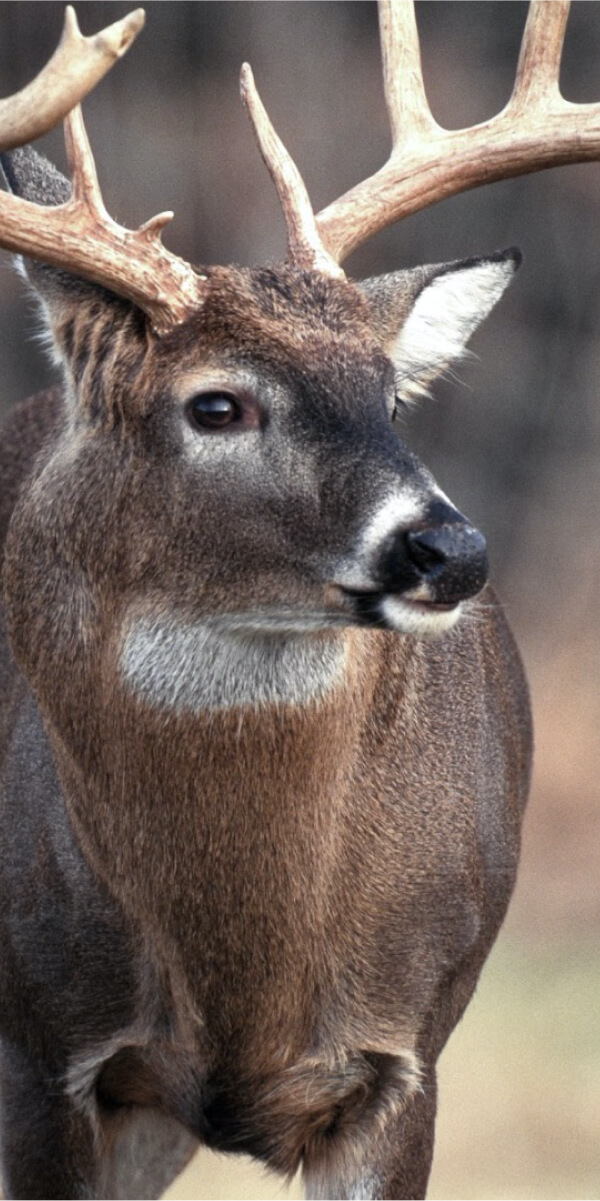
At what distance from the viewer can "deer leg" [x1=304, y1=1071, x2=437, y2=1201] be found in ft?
15.3

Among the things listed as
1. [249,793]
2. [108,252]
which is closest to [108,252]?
[108,252]

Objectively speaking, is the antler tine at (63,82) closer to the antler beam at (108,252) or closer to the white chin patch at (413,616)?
the antler beam at (108,252)

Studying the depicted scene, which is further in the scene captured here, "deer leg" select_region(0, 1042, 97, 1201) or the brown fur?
"deer leg" select_region(0, 1042, 97, 1201)

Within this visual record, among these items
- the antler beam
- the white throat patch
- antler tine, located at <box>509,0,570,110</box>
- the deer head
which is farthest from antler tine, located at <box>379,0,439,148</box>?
the white throat patch

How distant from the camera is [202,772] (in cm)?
435

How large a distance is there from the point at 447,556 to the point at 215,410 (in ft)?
1.94

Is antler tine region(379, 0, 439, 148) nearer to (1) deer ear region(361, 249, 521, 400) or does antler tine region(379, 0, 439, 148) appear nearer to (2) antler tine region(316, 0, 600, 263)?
(2) antler tine region(316, 0, 600, 263)

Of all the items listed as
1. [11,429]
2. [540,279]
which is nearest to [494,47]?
[540,279]

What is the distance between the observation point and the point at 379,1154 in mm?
4695

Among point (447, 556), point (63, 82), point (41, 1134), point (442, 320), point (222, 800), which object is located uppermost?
point (63, 82)

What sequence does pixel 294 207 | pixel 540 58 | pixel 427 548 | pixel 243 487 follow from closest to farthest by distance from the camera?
1. pixel 427 548
2. pixel 243 487
3. pixel 294 207
4. pixel 540 58

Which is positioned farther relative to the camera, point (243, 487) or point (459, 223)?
point (459, 223)

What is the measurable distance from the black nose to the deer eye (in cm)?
48

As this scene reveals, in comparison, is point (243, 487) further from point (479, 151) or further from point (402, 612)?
point (479, 151)
